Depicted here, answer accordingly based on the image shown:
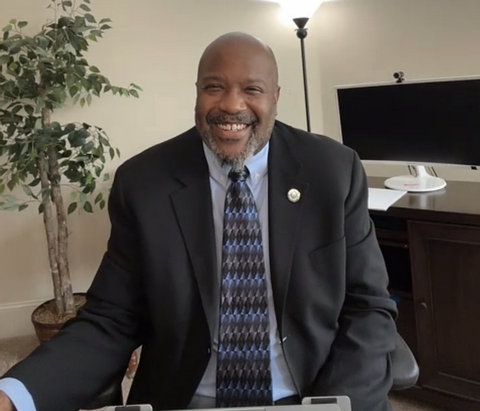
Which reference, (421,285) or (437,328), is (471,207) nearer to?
(421,285)

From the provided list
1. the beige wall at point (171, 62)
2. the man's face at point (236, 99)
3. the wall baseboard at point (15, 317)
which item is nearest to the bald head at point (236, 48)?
the man's face at point (236, 99)

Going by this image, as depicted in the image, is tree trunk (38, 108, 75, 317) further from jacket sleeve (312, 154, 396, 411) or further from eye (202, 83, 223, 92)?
jacket sleeve (312, 154, 396, 411)

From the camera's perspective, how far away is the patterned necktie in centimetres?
111

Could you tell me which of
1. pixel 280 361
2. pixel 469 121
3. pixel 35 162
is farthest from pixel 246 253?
pixel 35 162

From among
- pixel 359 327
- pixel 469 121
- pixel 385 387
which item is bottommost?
pixel 385 387

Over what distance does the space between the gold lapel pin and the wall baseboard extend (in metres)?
1.95

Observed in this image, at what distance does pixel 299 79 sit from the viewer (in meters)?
2.78

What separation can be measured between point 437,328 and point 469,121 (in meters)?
0.70

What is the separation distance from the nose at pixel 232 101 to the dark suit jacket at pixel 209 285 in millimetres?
140

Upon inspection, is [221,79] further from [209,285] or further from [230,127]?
[209,285]

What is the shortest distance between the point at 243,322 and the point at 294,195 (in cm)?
29

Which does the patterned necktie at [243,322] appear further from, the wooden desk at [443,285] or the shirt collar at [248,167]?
the wooden desk at [443,285]

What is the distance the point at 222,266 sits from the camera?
44.4 inches

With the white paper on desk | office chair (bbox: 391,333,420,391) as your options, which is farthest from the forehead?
the white paper on desk
